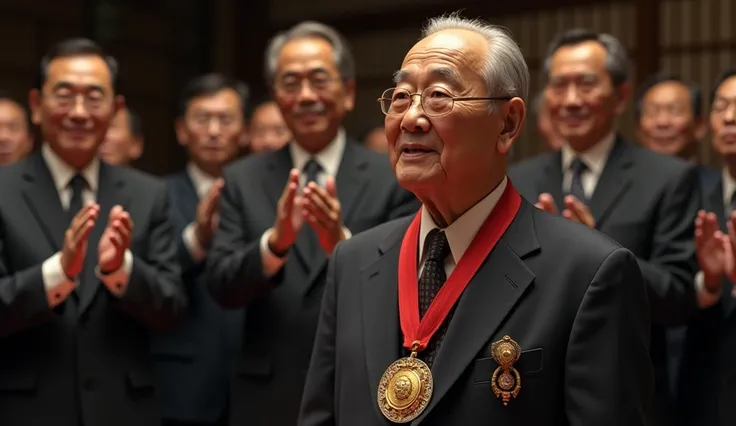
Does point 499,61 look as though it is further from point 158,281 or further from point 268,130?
point 268,130

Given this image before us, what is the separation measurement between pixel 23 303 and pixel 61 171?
1.72ft

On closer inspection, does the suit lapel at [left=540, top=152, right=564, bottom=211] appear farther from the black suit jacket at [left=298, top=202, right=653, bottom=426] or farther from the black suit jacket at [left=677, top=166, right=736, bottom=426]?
the black suit jacket at [left=298, top=202, right=653, bottom=426]

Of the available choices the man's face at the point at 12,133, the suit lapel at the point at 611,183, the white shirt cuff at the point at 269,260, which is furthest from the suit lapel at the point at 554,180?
the man's face at the point at 12,133

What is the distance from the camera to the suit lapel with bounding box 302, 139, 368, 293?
3131 mm

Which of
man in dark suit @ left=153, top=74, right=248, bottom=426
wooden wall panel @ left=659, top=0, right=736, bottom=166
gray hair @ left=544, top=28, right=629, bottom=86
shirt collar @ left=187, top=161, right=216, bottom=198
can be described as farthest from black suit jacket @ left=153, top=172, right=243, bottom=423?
wooden wall panel @ left=659, top=0, right=736, bottom=166

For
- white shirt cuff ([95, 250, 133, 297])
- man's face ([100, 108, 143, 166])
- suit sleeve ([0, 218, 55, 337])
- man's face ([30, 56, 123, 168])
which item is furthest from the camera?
man's face ([100, 108, 143, 166])

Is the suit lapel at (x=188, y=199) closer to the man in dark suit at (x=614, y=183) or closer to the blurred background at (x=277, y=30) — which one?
the man in dark suit at (x=614, y=183)

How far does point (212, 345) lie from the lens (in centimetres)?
381

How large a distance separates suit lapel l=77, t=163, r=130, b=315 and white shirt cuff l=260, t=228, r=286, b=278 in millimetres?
517

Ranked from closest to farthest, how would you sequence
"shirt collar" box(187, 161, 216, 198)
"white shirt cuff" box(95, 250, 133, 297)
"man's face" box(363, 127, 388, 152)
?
"white shirt cuff" box(95, 250, 133, 297) < "shirt collar" box(187, 161, 216, 198) < "man's face" box(363, 127, 388, 152)

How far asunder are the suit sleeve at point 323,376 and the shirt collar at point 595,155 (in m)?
1.45

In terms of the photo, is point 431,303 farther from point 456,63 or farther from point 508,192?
point 456,63

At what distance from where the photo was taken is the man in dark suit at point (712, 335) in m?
2.99

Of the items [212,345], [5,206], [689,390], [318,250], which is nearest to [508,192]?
[318,250]
